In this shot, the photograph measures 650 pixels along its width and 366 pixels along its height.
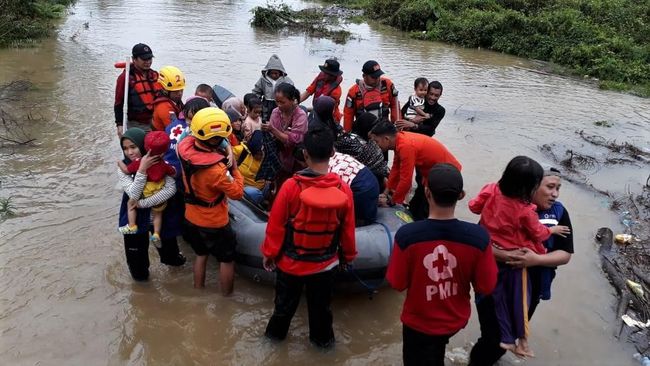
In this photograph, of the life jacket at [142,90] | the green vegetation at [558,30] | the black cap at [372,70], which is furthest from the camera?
the green vegetation at [558,30]

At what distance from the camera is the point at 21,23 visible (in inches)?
550

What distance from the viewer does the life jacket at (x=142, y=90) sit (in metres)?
5.31

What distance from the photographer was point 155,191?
3754mm

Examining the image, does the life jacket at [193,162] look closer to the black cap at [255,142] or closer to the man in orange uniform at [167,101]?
the black cap at [255,142]

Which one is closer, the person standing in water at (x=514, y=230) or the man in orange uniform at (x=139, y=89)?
the person standing in water at (x=514, y=230)

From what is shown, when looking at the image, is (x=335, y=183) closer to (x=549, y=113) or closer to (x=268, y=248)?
(x=268, y=248)

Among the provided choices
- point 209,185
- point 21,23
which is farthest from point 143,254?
point 21,23

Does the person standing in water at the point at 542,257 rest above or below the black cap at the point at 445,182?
below

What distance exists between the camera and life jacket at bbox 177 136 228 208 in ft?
11.3

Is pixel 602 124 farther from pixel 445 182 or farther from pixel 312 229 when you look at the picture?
pixel 445 182

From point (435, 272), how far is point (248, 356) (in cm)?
171

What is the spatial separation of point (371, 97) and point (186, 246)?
260cm

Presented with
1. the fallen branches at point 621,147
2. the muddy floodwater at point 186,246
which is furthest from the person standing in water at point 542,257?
the fallen branches at point 621,147

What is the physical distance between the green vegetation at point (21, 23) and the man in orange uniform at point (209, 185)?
12.5 m
